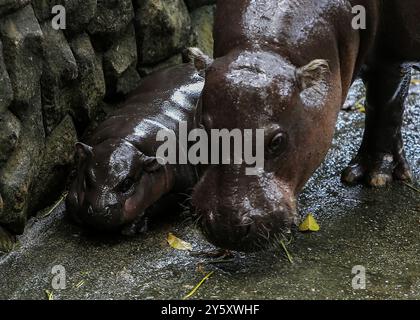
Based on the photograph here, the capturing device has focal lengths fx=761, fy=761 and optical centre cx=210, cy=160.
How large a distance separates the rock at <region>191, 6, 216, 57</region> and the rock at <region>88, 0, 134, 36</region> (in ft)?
3.75

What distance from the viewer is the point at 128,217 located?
179 inches

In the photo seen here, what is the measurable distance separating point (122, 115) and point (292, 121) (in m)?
1.72

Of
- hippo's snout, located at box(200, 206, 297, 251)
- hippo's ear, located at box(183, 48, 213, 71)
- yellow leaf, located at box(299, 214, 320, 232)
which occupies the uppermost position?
hippo's ear, located at box(183, 48, 213, 71)

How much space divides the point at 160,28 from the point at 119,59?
1.66 ft

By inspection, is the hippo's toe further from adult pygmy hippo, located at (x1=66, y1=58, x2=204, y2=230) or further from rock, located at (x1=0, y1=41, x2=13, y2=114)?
rock, located at (x1=0, y1=41, x2=13, y2=114)

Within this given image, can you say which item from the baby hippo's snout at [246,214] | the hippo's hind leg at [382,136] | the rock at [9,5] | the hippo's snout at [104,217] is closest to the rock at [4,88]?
the rock at [9,5]

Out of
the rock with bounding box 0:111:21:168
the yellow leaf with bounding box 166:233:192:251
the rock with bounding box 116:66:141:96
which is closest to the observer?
the rock with bounding box 0:111:21:168

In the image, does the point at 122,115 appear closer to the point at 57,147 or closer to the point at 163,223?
the point at 57,147

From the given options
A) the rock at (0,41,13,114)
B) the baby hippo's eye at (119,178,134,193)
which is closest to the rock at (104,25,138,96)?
the baby hippo's eye at (119,178,134,193)

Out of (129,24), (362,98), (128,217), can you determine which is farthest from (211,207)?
(362,98)

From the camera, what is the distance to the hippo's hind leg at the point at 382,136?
488 cm

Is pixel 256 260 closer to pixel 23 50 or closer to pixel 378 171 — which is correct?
pixel 378 171

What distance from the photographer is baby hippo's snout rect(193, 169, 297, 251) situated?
347 cm

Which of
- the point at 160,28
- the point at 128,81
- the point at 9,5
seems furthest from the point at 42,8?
the point at 160,28
